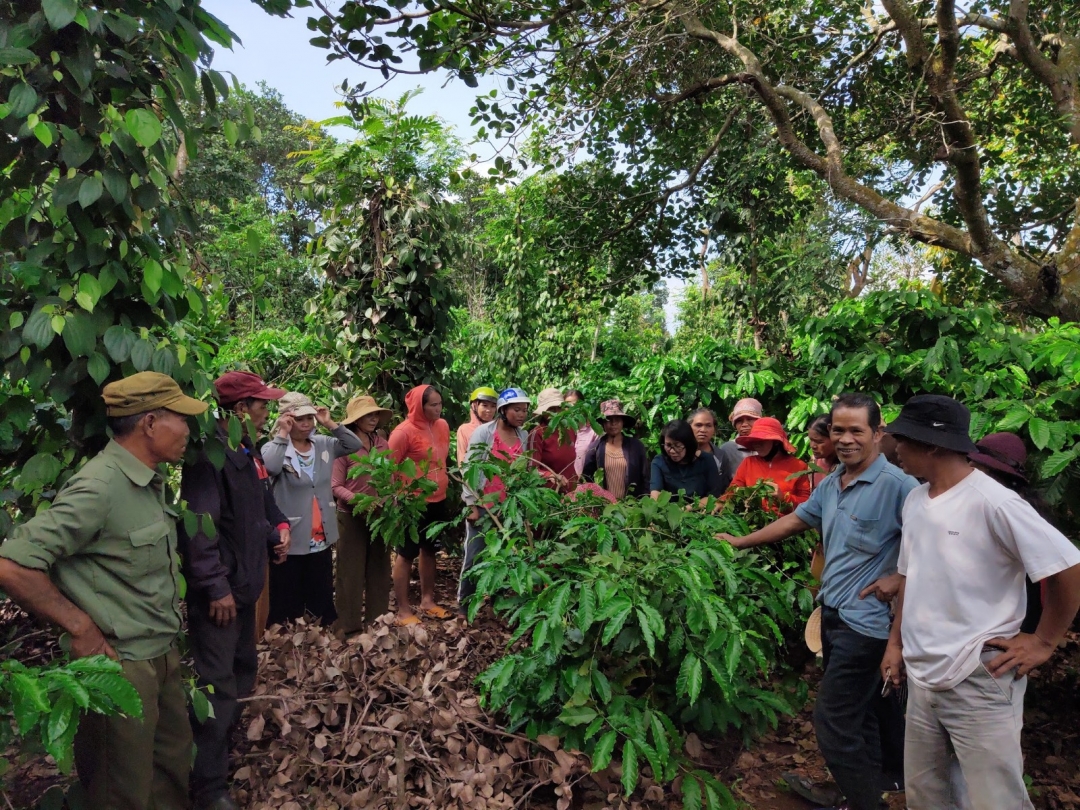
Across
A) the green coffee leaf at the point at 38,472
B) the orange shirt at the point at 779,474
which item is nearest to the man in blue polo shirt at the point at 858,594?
the orange shirt at the point at 779,474

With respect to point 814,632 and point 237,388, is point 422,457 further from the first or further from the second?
point 814,632

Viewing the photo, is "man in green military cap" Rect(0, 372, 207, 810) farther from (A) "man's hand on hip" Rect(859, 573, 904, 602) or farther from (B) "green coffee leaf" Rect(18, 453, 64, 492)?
(A) "man's hand on hip" Rect(859, 573, 904, 602)

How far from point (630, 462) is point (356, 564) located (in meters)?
2.13

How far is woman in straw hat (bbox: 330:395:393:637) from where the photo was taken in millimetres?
4938

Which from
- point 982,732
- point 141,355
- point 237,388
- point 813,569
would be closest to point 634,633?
point 982,732

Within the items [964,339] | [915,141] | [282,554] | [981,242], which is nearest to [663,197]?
[915,141]

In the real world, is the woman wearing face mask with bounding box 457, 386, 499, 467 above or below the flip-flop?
above

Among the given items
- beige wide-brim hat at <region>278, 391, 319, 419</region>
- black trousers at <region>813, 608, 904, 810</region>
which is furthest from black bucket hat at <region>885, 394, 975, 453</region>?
beige wide-brim hat at <region>278, 391, 319, 419</region>

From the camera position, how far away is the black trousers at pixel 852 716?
2996 millimetres

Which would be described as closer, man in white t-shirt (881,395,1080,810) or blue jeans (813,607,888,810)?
man in white t-shirt (881,395,1080,810)

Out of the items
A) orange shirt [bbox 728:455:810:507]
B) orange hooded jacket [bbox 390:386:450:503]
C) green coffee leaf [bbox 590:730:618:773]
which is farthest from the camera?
orange hooded jacket [bbox 390:386:450:503]

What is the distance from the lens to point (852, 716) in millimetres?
3016

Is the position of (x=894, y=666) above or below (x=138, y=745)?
above

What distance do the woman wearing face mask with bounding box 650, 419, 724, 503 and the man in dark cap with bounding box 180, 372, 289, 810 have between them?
271 cm
